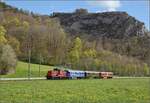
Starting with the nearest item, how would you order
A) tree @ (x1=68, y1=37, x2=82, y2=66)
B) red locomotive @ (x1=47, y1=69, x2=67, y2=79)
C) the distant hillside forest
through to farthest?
1. red locomotive @ (x1=47, y1=69, x2=67, y2=79)
2. the distant hillside forest
3. tree @ (x1=68, y1=37, x2=82, y2=66)

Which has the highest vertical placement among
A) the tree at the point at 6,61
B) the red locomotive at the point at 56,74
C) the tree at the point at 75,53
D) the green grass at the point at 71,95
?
→ the tree at the point at 75,53

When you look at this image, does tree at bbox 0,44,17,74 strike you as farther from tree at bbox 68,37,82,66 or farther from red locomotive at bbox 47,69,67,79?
tree at bbox 68,37,82,66

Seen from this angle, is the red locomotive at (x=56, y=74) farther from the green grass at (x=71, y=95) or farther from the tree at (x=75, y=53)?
the tree at (x=75, y=53)

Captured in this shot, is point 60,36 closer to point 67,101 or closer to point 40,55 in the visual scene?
point 40,55

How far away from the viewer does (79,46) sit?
150250 millimetres

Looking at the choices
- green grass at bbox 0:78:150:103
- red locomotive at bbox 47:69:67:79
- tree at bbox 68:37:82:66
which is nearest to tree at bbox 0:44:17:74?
red locomotive at bbox 47:69:67:79

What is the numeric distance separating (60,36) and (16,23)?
1858 centimetres

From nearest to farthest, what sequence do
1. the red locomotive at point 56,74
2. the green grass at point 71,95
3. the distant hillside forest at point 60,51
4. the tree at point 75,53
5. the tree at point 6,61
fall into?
1. the green grass at point 71,95
2. the red locomotive at point 56,74
3. the tree at point 6,61
4. the distant hillside forest at point 60,51
5. the tree at point 75,53

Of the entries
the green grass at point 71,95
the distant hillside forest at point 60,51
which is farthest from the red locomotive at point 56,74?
the green grass at point 71,95

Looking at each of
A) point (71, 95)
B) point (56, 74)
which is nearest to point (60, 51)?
point (56, 74)

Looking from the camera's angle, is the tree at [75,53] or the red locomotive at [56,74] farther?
the tree at [75,53]

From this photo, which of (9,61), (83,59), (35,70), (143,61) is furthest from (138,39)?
(9,61)

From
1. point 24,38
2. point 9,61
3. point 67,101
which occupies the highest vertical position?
point 24,38

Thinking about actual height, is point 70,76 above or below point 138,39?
below
